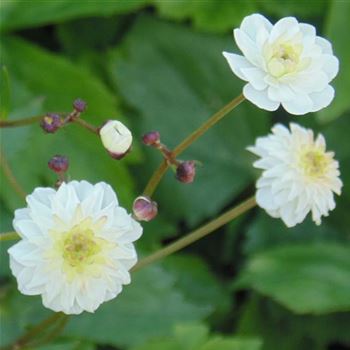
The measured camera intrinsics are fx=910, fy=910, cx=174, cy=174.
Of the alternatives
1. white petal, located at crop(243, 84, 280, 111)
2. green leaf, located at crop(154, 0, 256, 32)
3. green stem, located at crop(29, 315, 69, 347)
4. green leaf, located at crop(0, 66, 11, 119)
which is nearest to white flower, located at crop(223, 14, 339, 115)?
white petal, located at crop(243, 84, 280, 111)

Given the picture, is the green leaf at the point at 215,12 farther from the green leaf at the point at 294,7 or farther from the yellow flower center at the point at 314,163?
the yellow flower center at the point at 314,163

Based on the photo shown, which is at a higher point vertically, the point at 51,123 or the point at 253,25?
the point at 253,25

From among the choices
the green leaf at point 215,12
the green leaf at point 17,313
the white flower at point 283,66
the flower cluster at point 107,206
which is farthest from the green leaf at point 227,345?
the green leaf at point 215,12

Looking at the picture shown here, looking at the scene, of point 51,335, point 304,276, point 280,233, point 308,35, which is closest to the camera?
point 308,35

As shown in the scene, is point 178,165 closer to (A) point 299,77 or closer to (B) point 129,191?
(A) point 299,77

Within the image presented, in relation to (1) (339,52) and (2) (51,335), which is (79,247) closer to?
(2) (51,335)

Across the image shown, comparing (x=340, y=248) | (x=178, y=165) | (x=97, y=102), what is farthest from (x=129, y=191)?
(x=178, y=165)

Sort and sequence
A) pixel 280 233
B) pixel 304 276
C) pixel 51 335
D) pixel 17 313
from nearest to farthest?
pixel 51 335
pixel 17 313
pixel 304 276
pixel 280 233

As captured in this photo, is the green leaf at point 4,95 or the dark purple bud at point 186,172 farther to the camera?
the green leaf at point 4,95

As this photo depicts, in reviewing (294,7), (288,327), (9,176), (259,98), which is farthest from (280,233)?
(259,98)
